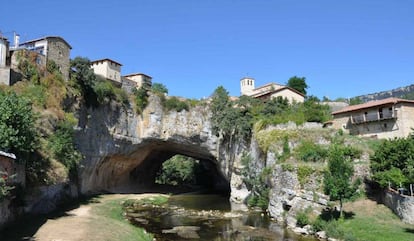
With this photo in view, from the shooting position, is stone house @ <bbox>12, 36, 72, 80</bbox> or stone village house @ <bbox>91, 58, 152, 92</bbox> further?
stone village house @ <bbox>91, 58, 152, 92</bbox>

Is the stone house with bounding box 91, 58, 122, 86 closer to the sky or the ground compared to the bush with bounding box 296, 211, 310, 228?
closer to the sky

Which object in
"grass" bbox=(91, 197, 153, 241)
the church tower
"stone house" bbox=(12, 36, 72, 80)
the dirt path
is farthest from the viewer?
the church tower

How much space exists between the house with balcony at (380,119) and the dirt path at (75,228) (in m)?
28.5

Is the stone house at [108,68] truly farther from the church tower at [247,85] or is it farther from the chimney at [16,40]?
the church tower at [247,85]

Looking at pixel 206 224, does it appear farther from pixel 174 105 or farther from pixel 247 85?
pixel 247 85

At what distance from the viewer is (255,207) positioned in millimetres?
34344

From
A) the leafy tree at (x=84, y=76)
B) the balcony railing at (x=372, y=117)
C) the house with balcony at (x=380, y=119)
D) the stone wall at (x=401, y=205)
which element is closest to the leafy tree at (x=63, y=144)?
the leafy tree at (x=84, y=76)

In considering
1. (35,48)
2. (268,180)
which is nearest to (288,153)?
(268,180)

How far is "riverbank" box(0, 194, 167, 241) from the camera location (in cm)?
1812

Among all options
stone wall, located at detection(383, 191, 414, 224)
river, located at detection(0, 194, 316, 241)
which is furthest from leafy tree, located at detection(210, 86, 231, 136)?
stone wall, located at detection(383, 191, 414, 224)

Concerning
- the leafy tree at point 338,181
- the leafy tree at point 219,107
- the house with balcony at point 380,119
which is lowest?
the leafy tree at point 338,181

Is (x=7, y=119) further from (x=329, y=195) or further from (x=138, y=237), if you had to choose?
(x=329, y=195)

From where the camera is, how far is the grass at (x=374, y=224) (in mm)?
18972

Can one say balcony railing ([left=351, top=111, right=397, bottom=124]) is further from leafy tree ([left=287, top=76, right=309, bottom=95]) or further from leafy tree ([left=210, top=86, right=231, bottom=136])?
leafy tree ([left=287, top=76, right=309, bottom=95])
